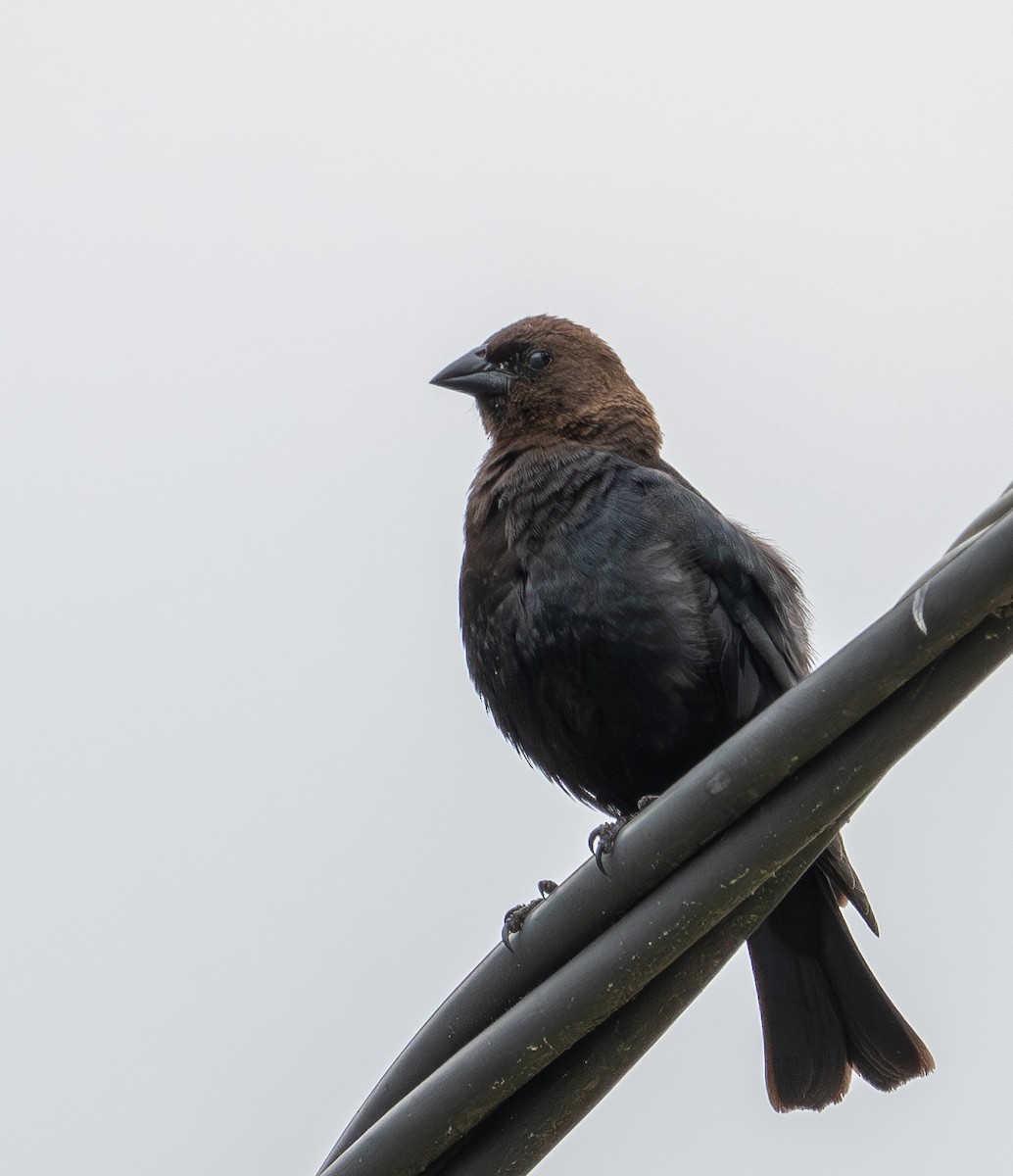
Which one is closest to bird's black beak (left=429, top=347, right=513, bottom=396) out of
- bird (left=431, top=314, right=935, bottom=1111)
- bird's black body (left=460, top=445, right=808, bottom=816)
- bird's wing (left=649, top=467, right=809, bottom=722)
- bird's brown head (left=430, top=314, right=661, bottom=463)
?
bird's brown head (left=430, top=314, right=661, bottom=463)

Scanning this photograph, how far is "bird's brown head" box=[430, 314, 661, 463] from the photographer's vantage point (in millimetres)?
4148

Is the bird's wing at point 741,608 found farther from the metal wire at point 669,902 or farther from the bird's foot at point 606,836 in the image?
the metal wire at point 669,902

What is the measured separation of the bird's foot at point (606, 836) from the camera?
1947 mm

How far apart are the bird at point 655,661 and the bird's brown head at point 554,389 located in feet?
0.75

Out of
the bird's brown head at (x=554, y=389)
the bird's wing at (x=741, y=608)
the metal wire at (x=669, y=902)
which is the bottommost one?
the metal wire at (x=669, y=902)

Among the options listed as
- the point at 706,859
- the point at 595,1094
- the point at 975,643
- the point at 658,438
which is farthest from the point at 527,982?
the point at 658,438

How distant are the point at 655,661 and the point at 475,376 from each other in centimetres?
141

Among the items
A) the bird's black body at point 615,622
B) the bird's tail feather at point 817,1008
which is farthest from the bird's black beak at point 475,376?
the bird's tail feather at point 817,1008

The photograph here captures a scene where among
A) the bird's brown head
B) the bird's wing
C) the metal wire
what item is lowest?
the metal wire

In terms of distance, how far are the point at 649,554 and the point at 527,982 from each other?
5.21 ft

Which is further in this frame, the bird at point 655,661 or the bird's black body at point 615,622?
the bird's black body at point 615,622

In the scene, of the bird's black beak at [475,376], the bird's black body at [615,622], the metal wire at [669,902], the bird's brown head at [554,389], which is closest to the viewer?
the metal wire at [669,902]

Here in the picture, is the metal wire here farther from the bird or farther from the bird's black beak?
the bird's black beak

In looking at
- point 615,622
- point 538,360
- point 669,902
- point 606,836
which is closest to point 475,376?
point 538,360
